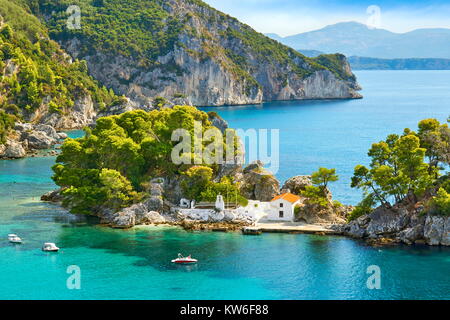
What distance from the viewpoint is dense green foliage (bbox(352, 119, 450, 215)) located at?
212ft

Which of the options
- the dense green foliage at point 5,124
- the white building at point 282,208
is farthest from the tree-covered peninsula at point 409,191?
Answer: the dense green foliage at point 5,124

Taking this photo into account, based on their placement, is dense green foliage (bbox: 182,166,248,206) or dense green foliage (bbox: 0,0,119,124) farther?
dense green foliage (bbox: 0,0,119,124)

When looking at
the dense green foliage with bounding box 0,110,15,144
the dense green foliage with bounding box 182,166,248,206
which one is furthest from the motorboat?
the dense green foliage with bounding box 0,110,15,144

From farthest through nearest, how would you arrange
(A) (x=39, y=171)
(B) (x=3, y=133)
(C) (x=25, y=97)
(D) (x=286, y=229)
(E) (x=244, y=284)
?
(C) (x=25, y=97), (B) (x=3, y=133), (A) (x=39, y=171), (D) (x=286, y=229), (E) (x=244, y=284)

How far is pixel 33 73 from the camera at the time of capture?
159 metres

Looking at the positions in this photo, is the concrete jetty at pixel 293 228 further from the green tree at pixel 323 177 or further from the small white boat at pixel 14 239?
the small white boat at pixel 14 239

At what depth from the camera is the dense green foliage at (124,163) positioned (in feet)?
236

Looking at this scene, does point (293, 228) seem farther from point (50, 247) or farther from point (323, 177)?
point (50, 247)

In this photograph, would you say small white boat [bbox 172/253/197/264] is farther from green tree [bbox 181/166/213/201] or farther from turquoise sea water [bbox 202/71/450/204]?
turquoise sea water [bbox 202/71/450/204]

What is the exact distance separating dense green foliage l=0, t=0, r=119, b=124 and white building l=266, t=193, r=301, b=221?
312 feet

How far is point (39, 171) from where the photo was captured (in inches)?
4006
